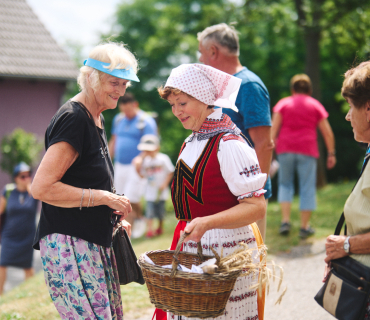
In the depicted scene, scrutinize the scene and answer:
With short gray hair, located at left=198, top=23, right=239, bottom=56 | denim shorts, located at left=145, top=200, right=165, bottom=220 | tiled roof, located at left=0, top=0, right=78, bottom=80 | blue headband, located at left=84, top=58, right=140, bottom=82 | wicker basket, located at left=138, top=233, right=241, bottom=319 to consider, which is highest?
tiled roof, located at left=0, top=0, right=78, bottom=80

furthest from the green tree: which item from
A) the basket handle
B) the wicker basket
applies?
the wicker basket

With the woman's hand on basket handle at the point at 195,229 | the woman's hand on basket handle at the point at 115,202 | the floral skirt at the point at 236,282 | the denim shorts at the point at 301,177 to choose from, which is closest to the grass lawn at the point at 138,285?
the denim shorts at the point at 301,177

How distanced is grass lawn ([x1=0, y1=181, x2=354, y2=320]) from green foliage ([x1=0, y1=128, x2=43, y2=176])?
4.91 metres

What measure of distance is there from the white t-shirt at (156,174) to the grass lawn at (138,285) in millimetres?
752

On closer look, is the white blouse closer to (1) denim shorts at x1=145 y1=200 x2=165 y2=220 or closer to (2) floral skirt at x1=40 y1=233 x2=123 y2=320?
(2) floral skirt at x1=40 y1=233 x2=123 y2=320

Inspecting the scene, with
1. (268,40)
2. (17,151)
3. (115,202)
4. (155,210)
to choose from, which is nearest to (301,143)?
(155,210)

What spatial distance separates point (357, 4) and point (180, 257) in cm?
1076

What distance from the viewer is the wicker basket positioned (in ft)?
5.84

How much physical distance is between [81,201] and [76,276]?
0.42 m

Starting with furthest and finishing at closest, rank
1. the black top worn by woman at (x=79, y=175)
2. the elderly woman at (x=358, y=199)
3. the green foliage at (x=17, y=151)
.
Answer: the green foliage at (x=17, y=151) < the black top worn by woman at (x=79, y=175) < the elderly woman at (x=358, y=199)

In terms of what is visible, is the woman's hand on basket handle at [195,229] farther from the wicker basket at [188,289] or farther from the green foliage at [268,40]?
the green foliage at [268,40]

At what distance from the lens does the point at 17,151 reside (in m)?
12.0

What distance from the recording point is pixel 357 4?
426 inches

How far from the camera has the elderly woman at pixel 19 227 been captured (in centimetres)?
580
